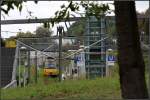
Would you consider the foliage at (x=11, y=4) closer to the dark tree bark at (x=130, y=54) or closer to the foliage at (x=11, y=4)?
the foliage at (x=11, y=4)

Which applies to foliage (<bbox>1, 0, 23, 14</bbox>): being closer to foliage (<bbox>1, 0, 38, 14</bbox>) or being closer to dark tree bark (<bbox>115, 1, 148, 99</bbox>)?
foliage (<bbox>1, 0, 38, 14</bbox>)

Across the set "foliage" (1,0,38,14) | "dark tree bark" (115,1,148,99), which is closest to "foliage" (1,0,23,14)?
"foliage" (1,0,38,14)

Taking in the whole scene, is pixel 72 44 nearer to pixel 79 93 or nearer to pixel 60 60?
pixel 60 60

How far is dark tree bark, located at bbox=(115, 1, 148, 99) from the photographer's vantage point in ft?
14.0

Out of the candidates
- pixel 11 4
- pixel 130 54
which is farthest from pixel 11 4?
pixel 130 54

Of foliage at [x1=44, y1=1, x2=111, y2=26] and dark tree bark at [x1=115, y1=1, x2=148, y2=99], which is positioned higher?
foliage at [x1=44, y1=1, x2=111, y2=26]

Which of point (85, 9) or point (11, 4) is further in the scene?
point (85, 9)

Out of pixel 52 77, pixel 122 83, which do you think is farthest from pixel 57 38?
pixel 122 83

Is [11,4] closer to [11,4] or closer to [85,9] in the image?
[11,4]

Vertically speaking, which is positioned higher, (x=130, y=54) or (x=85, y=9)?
(x=85, y=9)

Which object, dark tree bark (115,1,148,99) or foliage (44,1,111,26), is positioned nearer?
dark tree bark (115,1,148,99)

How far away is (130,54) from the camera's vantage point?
429cm

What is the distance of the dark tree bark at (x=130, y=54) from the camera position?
4.28 m

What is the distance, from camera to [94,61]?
10828 millimetres
